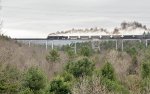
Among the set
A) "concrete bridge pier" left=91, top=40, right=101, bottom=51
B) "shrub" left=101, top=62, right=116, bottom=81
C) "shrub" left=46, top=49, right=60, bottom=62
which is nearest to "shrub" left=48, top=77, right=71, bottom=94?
"shrub" left=101, top=62, right=116, bottom=81

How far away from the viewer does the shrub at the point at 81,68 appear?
4607cm

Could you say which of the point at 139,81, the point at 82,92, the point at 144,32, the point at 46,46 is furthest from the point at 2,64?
the point at 144,32

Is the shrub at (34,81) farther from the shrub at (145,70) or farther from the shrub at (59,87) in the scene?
the shrub at (145,70)

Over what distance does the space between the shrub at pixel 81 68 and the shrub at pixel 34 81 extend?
1136 centimetres

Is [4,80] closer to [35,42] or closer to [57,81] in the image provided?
[57,81]

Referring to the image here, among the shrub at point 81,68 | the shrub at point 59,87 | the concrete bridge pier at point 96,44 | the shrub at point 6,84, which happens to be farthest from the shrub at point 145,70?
the concrete bridge pier at point 96,44

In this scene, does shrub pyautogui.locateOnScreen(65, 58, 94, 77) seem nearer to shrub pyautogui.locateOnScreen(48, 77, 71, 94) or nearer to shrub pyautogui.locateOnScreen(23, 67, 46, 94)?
shrub pyautogui.locateOnScreen(23, 67, 46, 94)

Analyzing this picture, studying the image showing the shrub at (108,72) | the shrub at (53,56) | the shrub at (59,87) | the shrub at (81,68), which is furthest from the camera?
the shrub at (53,56)

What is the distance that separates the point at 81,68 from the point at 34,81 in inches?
531

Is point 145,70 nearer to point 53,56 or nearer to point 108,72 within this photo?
point 108,72

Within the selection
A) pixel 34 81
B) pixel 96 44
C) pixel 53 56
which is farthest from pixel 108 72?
pixel 96 44

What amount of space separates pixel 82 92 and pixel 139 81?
1535 centimetres

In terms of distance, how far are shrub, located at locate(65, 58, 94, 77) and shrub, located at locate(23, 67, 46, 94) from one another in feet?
37.3

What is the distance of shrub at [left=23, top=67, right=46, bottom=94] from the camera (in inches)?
1305
